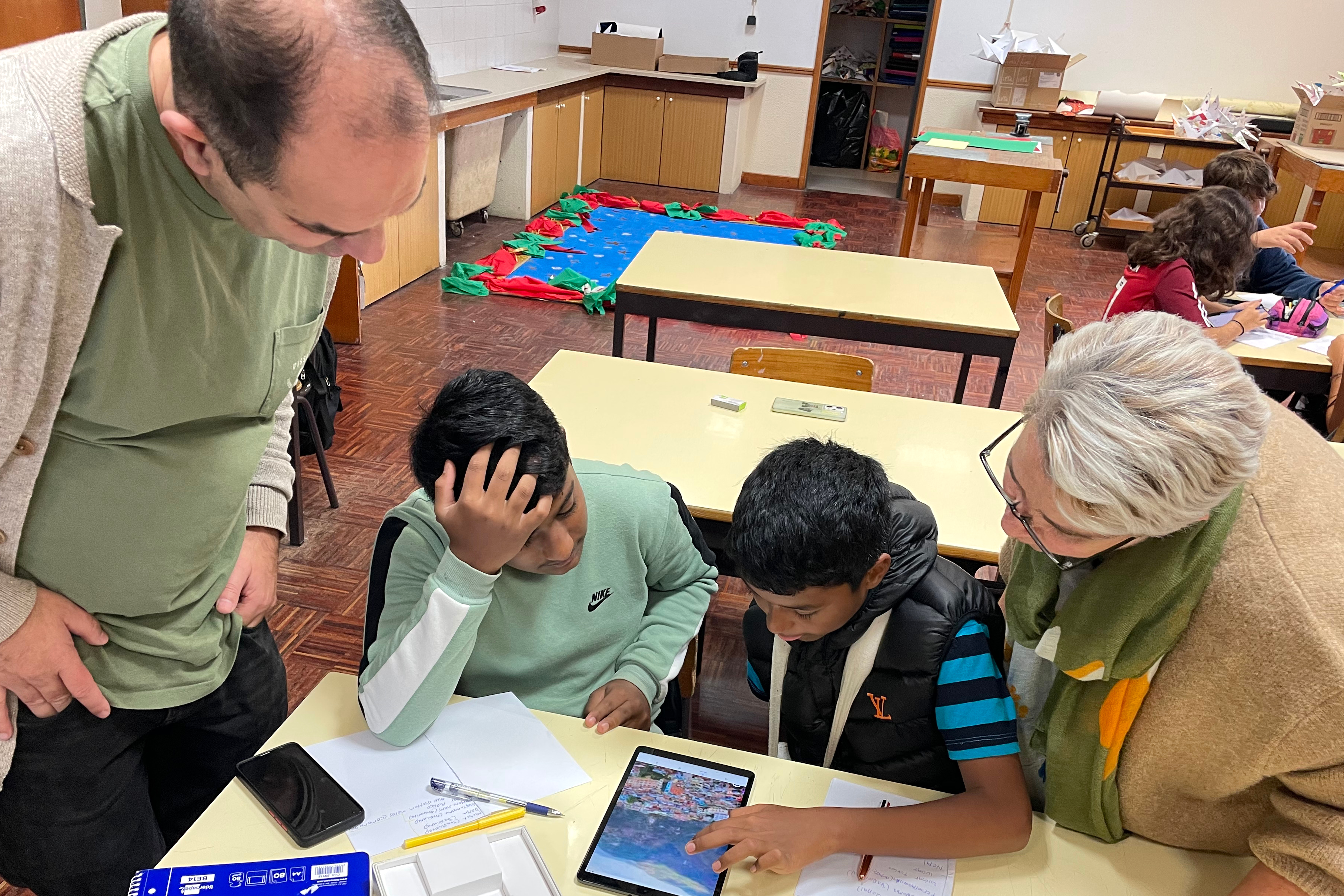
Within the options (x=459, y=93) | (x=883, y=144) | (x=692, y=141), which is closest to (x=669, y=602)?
(x=459, y=93)

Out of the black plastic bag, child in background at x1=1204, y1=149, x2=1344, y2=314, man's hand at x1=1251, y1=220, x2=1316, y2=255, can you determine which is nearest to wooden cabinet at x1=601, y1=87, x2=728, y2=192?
the black plastic bag

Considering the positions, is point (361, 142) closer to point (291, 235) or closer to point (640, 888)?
point (291, 235)

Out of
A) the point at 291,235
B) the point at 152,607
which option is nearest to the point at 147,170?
the point at 291,235

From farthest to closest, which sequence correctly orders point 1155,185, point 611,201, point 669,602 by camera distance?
1. point 611,201
2. point 1155,185
3. point 669,602

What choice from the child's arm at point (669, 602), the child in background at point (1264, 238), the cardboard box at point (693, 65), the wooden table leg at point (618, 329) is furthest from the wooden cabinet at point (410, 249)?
the child in background at point (1264, 238)

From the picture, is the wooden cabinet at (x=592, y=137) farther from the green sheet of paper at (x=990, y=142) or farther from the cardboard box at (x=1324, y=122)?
the cardboard box at (x=1324, y=122)

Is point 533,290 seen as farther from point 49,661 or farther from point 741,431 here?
point 49,661

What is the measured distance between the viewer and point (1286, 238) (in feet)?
13.8

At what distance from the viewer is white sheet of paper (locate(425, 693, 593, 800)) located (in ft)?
4.23

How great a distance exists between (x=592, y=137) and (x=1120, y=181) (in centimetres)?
456

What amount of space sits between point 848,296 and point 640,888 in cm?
275

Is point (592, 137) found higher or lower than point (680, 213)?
higher

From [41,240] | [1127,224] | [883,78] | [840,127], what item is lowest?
[1127,224]

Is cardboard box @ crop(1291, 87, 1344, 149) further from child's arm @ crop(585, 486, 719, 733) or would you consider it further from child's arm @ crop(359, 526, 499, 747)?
child's arm @ crop(359, 526, 499, 747)
